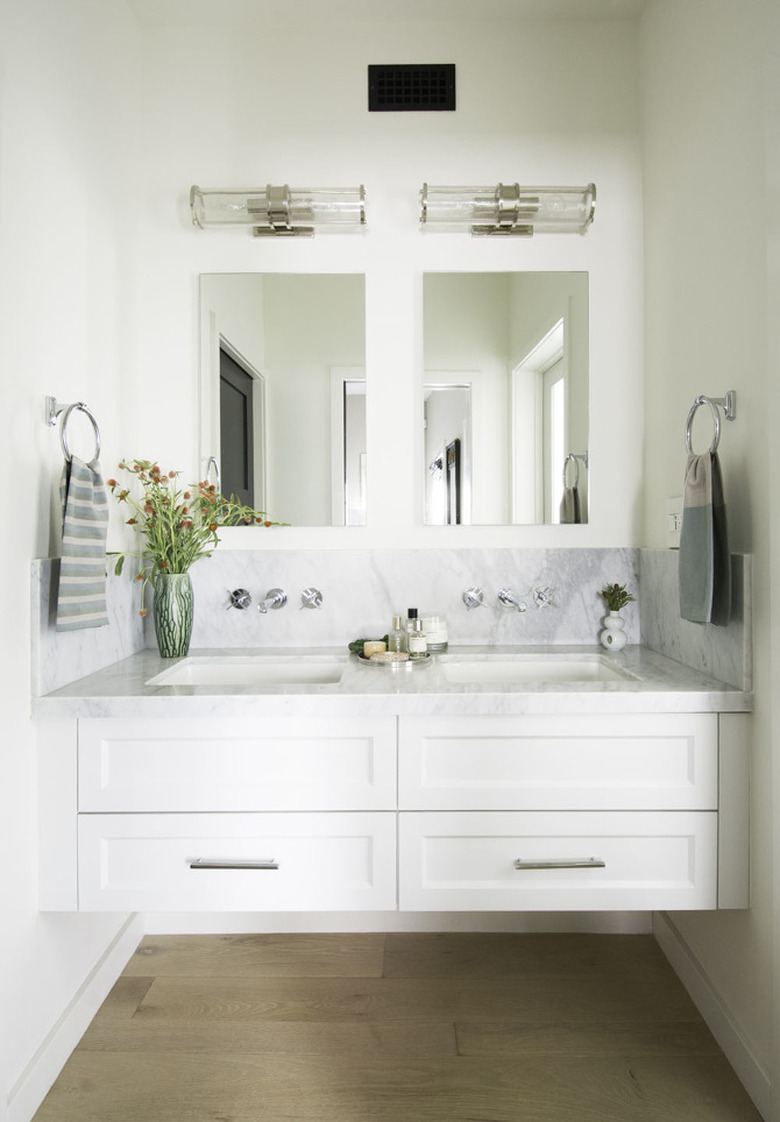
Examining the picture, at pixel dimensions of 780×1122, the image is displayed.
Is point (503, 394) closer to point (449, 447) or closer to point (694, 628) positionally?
point (449, 447)

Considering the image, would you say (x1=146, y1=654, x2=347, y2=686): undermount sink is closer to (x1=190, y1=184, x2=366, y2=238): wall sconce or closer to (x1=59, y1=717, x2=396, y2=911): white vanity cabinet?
(x1=59, y1=717, x2=396, y2=911): white vanity cabinet

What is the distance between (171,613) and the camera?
196 centimetres

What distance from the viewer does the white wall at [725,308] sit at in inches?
57.8

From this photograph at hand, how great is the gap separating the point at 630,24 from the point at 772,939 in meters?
2.40

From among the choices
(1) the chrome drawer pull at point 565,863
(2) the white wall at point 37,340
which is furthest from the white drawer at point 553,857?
(2) the white wall at point 37,340

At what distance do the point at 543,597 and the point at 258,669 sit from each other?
84cm

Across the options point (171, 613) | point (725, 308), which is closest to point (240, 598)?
point (171, 613)

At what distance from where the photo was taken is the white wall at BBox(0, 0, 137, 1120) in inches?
55.7

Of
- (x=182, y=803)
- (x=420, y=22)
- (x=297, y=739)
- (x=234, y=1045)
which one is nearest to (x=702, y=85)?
(x=420, y=22)

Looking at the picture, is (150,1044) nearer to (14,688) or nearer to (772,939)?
(14,688)

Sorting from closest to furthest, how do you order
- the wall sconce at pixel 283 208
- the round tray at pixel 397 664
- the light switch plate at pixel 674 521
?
the round tray at pixel 397 664
the light switch plate at pixel 674 521
the wall sconce at pixel 283 208

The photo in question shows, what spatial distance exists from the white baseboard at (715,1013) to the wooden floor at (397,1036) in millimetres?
25

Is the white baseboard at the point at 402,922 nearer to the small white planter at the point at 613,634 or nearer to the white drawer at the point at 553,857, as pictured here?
the white drawer at the point at 553,857

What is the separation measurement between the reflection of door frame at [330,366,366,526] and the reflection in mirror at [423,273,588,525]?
8.8 inches
